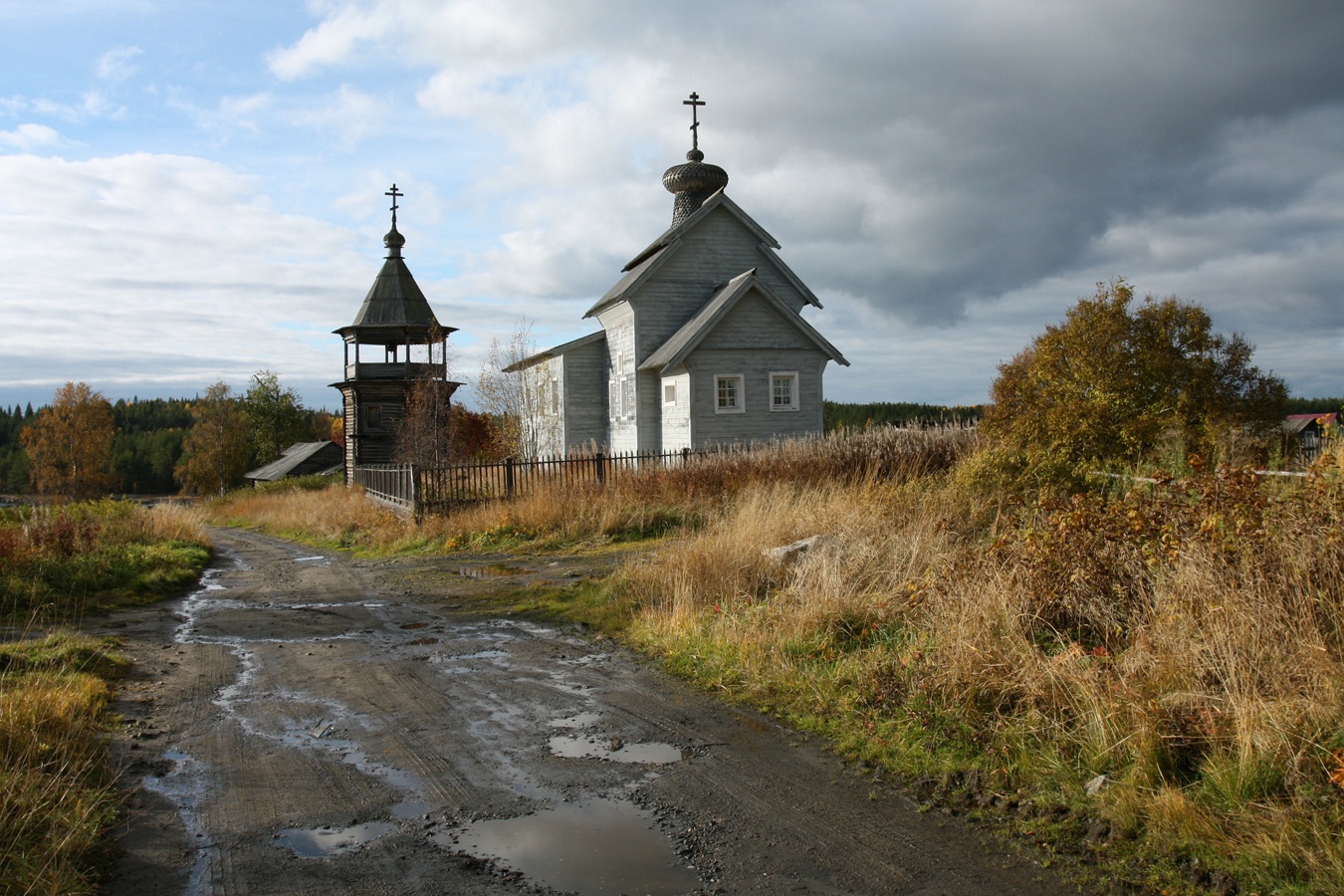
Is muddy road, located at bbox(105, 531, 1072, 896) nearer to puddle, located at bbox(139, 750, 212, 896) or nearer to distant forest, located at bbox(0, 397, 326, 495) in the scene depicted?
puddle, located at bbox(139, 750, 212, 896)

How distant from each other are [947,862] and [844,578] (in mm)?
4195

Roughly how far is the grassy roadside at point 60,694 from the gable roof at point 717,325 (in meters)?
14.2

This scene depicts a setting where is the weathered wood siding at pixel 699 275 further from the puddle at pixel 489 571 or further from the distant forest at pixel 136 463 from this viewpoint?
the distant forest at pixel 136 463

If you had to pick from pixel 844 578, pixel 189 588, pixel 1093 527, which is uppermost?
pixel 1093 527

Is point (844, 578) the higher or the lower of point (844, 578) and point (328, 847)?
the higher

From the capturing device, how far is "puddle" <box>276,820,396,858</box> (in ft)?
14.6

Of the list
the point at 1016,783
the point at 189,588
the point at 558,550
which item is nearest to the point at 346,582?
the point at 189,588

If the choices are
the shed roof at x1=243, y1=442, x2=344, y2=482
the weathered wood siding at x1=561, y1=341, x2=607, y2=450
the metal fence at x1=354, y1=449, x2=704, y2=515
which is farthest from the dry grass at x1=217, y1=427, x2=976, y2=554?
the shed roof at x1=243, y1=442, x2=344, y2=482

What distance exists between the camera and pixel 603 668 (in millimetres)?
8141

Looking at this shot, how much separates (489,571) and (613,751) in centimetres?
908

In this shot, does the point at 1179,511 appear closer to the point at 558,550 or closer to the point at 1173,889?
the point at 1173,889

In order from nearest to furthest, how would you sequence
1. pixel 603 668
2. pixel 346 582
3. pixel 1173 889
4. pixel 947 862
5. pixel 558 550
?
pixel 1173 889 < pixel 947 862 < pixel 603 668 < pixel 346 582 < pixel 558 550

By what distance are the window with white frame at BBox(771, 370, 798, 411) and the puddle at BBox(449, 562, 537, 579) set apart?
1492 centimetres

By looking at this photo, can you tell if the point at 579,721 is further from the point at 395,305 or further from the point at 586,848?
the point at 395,305
